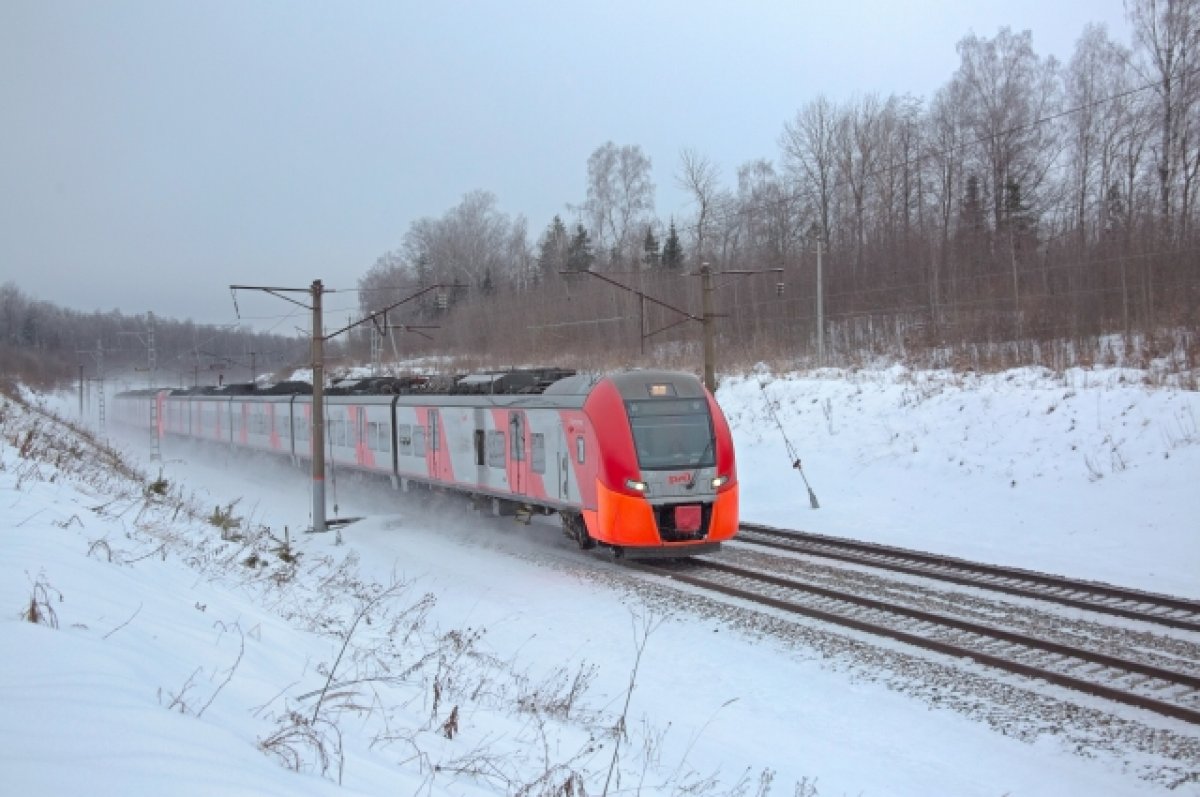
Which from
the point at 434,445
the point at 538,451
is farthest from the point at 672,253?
the point at 538,451

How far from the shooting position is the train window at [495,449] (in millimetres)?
16469

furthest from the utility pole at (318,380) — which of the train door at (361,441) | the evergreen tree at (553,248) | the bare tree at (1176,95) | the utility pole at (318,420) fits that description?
the evergreen tree at (553,248)

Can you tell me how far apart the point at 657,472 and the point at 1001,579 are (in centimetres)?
478

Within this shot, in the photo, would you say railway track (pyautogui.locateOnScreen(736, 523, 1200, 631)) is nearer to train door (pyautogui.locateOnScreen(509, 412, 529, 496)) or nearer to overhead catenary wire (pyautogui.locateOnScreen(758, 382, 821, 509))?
overhead catenary wire (pyautogui.locateOnScreen(758, 382, 821, 509))

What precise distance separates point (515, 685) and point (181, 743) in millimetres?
4999

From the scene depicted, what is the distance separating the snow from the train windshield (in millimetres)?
1806

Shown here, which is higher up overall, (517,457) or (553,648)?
(517,457)

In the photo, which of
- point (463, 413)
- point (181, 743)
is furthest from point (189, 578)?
point (463, 413)

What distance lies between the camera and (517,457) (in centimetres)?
1583

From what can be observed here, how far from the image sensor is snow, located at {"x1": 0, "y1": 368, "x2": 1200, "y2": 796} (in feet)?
12.1

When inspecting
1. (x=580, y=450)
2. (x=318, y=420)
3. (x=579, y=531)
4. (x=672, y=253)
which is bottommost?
(x=579, y=531)

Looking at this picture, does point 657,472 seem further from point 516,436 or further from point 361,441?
point 361,441

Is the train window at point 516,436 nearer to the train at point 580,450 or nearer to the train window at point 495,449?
the train at point 580,450

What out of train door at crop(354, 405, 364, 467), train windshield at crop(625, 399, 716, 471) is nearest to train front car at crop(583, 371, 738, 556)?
train windshield at crop(625, 399, 716, 471)
